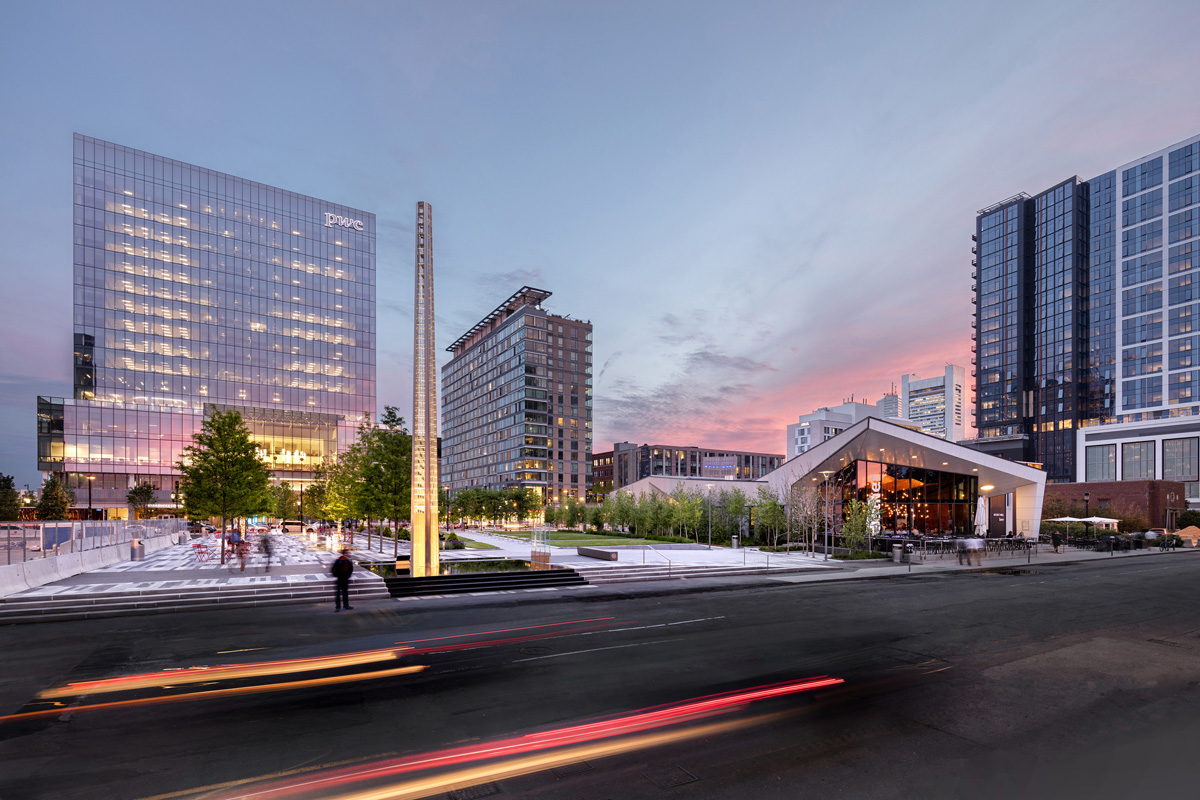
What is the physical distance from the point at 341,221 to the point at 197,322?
36.5m

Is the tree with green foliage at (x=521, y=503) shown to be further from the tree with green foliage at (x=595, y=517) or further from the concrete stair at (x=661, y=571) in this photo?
the concrete stair at (x=661, y=571)

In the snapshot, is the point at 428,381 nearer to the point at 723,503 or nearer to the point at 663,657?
the point at 663,657

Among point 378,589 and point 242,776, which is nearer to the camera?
point 242,776

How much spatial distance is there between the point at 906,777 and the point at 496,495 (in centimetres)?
7705

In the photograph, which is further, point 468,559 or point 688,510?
point 688,510

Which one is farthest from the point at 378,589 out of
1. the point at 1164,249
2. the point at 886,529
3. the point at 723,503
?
the point at 1164,249

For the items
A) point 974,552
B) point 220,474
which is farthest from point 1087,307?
point 220,474

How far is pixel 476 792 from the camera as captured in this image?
6.87m

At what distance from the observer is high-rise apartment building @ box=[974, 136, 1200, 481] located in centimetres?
10012

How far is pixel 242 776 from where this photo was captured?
7.27 meters

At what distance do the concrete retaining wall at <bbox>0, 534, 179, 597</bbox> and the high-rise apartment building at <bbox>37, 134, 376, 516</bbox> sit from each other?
249ft

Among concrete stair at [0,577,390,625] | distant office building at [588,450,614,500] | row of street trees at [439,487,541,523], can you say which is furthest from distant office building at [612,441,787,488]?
concrete stair at [0,577,390,625]

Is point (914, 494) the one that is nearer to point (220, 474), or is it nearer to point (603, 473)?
point (220, 474)

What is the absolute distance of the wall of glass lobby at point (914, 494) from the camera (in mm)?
55375
